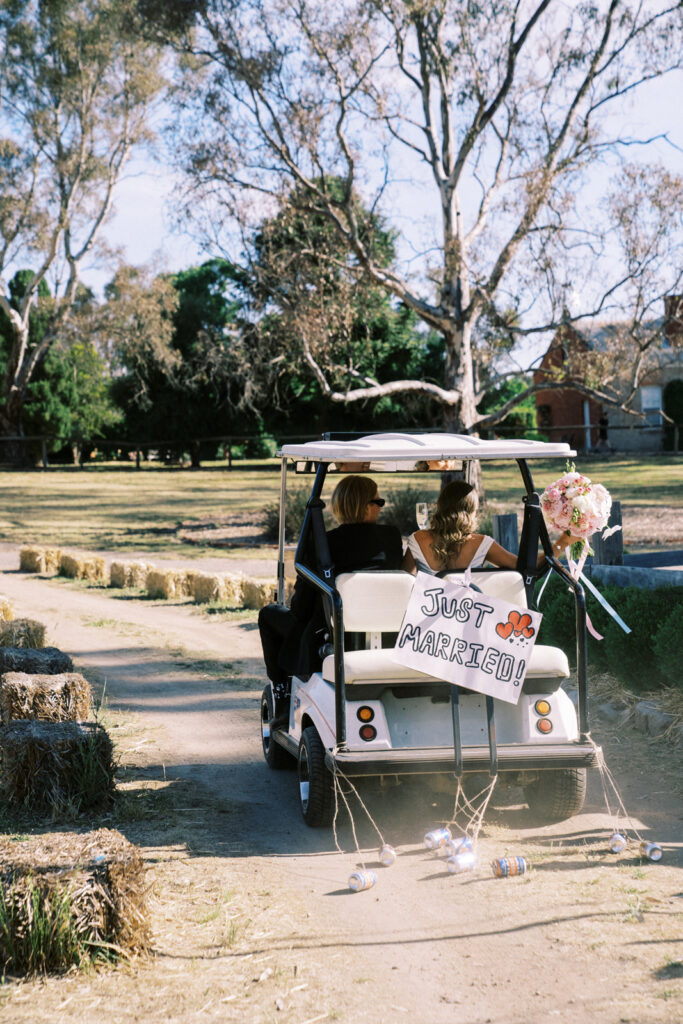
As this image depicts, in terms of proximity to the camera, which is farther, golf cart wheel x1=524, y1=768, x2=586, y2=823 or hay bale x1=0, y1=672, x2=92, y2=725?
hay bale x1=0, y1=672, x2=92, y2=725

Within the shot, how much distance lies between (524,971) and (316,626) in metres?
2.50

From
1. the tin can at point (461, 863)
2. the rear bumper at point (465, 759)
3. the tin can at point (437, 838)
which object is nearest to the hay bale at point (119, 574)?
the rear bumper at point (465, 759)

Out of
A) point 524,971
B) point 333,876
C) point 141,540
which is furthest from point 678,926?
point 141,540

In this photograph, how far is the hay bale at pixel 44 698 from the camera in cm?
709

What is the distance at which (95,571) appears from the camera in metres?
17.5

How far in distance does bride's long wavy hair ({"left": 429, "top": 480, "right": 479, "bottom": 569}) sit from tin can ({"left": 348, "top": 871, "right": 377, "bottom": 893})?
1.68m

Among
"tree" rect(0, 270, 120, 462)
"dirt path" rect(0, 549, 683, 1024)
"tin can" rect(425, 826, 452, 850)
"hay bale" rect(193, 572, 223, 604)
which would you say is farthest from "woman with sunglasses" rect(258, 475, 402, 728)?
"tree" rect(0, 270, 120, 462)

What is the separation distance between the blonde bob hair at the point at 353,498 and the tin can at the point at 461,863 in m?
1.96

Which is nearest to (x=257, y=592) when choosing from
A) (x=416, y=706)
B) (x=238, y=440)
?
(x=416, y=706)

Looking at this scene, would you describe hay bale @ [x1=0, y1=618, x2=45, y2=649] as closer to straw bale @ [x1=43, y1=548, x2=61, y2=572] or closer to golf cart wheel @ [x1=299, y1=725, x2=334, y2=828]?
golf cart wheel @ [x1=299, y1=725, x2=334, y2=828]

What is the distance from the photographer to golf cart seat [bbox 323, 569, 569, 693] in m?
5.63

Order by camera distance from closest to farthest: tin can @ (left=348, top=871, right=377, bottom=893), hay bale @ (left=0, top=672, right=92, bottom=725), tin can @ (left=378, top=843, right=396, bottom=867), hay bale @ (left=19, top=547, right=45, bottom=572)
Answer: tin can @ (left=348, top=871, right=377, bottom=893) → tin can @ (left=378, top=843, right=396, bottom=867) → hay bale @ (left=0, top=672, right=92, bottom=725) → hay bale @ (left=19, top=547, right=45, bottom=572)

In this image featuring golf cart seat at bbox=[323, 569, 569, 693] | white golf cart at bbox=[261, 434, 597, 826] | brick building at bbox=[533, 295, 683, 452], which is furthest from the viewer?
brick building at bbox=[533, 295, 683, 452]

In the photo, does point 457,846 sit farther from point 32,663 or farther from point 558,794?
point 32,663
